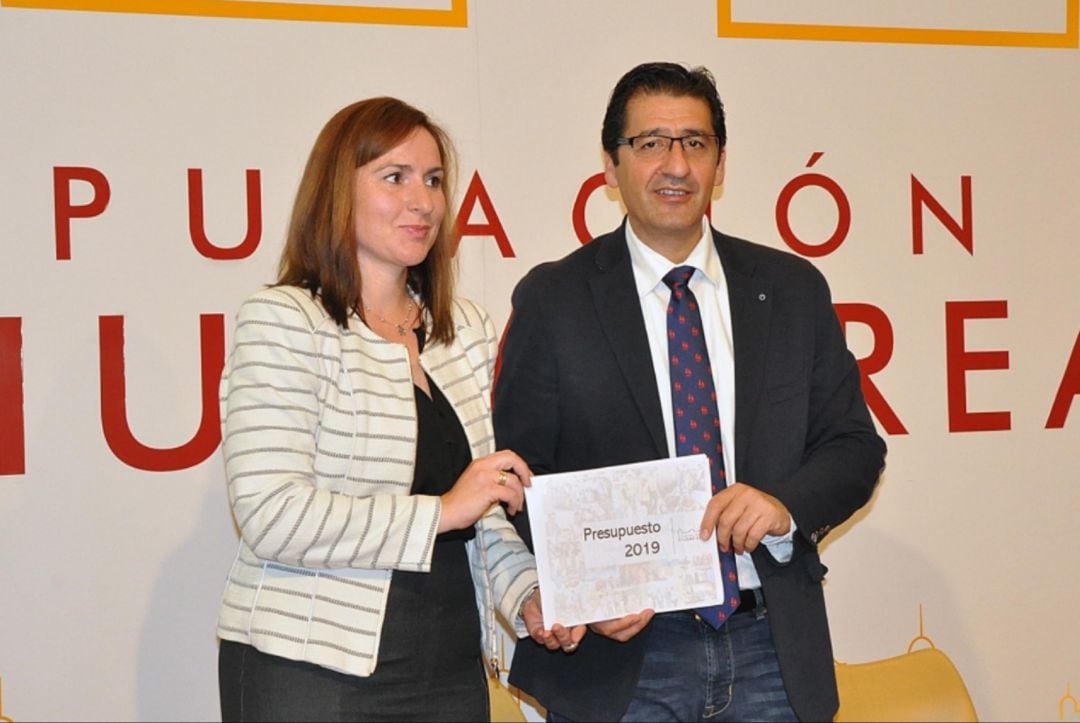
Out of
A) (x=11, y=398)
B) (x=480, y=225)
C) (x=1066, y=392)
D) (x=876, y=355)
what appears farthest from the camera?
(x=1066, y=392)

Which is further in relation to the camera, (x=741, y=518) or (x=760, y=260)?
(x=760, y=260)

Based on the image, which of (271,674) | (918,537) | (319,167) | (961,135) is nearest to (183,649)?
(271,674)

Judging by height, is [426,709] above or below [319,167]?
below

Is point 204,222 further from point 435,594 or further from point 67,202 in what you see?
point 435,594

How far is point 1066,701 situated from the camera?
451cm

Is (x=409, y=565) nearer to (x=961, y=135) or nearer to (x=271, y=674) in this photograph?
(x=271, y=674)

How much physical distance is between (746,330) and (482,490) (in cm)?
78

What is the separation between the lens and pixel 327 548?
2.19 m

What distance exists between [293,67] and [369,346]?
1.81 m

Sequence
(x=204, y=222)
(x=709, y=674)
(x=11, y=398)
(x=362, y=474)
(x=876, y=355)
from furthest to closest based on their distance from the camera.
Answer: (x=876, y=355)
(x=204, y=222)
(x=11, y=398)
(x=709, y=674)
(x=362, y=474)

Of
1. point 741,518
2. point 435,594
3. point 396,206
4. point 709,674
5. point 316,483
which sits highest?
point 396,206

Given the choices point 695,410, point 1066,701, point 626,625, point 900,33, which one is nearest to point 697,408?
point 695,410

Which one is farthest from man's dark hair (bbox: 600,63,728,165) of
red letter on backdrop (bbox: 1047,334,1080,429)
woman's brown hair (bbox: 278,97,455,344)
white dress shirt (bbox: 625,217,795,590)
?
red letter on backdrop (bbox: 1047,334,1080,429)

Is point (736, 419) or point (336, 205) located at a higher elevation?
point (336, 205)
